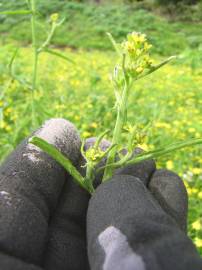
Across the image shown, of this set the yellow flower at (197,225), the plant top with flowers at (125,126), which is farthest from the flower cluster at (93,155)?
the yellow flower at (197,225)

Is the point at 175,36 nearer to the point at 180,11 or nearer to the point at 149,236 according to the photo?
the point at 180,11

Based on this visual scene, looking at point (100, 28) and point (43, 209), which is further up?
point (43, 209)

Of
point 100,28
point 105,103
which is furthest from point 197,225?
point 100,28

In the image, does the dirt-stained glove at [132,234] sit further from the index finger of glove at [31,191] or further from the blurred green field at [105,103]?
the blurred green field at [105,103]

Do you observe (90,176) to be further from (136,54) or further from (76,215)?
(136,54)

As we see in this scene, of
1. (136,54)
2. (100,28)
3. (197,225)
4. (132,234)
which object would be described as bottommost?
(100,28)

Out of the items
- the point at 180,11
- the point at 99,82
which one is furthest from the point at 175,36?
the point at 99,82
